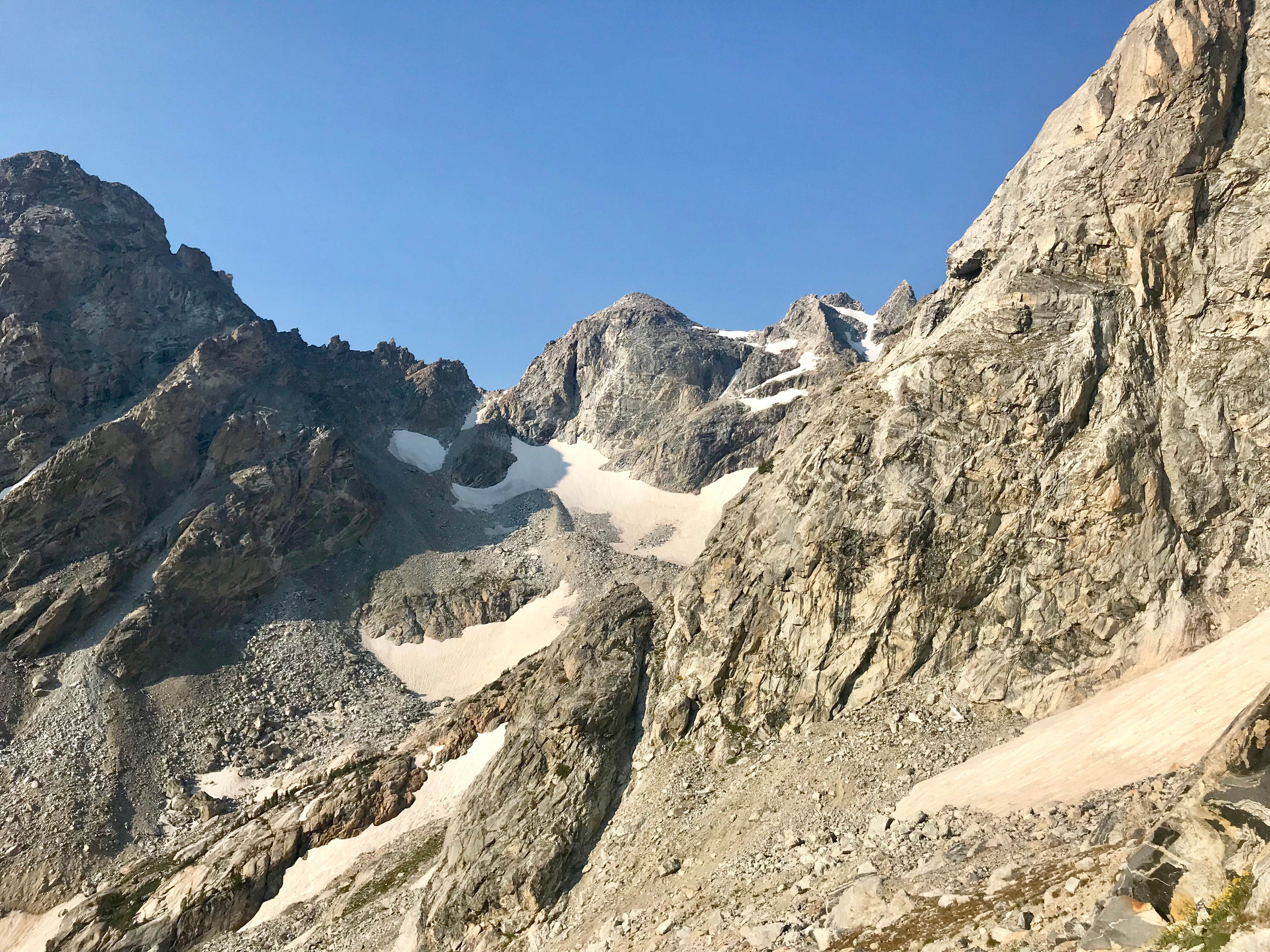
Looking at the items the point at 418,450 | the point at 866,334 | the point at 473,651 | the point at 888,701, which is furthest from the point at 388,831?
the point at 866,334

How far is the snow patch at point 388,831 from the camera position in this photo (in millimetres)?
36156

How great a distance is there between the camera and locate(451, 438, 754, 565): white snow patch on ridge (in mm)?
103688

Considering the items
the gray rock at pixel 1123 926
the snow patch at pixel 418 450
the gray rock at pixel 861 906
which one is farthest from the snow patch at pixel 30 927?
the snow patch at pixel 418 450

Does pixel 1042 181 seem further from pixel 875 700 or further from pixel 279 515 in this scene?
pixel 279 515

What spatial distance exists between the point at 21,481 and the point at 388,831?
7183 centimetres

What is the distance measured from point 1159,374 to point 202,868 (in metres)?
51.3

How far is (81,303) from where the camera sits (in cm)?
10269

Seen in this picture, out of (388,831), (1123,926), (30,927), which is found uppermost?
(30,927)

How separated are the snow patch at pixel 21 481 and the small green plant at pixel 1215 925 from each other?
9973 centimetres

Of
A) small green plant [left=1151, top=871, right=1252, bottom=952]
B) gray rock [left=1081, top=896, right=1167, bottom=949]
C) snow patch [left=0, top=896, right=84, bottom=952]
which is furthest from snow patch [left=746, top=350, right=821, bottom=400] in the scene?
small green plant [left=1151, top=871, right=1252, bottom=952]

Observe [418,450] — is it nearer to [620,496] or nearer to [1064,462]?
[620,496]

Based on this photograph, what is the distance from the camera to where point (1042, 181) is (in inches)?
1468

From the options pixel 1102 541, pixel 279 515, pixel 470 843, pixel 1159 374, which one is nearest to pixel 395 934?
pixel 470 843

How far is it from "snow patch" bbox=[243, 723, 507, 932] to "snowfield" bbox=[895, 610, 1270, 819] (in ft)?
72.6
